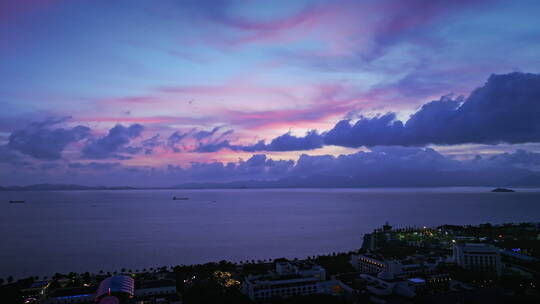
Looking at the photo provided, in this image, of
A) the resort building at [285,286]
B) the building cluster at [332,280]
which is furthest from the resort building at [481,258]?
the resort building at [285,286]

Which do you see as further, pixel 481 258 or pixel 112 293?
pixel 481 258

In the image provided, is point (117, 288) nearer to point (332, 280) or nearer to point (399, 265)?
point (332, 280)

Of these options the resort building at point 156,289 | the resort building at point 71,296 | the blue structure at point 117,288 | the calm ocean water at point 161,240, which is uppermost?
the blue structure at point 117,288

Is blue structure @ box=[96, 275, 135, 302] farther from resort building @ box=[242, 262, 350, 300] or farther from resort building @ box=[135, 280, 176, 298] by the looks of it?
resort building @ box=[242, 262, 350, 300]

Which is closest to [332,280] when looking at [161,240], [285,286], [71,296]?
[285,286]

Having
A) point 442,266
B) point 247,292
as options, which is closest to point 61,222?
point 247,292

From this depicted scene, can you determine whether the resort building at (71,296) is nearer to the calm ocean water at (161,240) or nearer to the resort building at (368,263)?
the calm ocean water at (161,240)

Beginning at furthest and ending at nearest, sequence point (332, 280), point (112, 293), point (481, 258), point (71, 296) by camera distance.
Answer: point (481, 258)
point (332, 280)
point (71, 296)
point (112, 293)

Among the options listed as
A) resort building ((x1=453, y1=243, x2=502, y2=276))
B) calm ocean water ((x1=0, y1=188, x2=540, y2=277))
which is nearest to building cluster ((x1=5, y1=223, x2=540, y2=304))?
resort building ((x1=453, y1=243, x2=502, y2=276))

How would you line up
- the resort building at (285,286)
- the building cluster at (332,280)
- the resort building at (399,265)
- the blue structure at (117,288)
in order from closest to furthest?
1. the blue structure at (117,288)
2. the building cluster at (332,280)
3. the resort building at (285,286)
4. the resort building at (399,265)

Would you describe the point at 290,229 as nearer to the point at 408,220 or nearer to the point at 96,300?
the point at 408,220

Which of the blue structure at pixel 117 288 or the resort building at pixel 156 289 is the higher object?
the blue structure at pixel 117 288

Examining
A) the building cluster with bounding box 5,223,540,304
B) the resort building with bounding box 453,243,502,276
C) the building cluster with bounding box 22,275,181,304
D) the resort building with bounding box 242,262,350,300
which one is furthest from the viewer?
the resort building with bounding box 453,243,502,276
